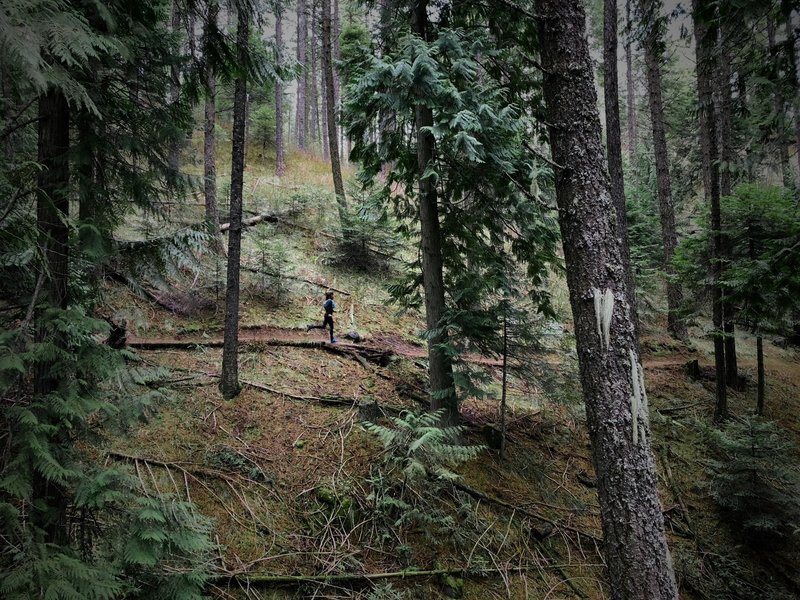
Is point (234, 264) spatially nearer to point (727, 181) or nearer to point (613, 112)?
point (613, 112)

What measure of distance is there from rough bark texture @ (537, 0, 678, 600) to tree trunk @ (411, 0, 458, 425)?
3.13 metres

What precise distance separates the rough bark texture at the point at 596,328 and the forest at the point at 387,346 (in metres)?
0.02

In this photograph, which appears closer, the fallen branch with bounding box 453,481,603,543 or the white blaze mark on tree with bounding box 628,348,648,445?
the white blaze mark on tree with bounding box 628,348,648,445

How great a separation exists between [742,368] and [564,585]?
42.6 feet

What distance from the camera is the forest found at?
128 inches

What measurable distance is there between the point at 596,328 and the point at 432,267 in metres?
3.77

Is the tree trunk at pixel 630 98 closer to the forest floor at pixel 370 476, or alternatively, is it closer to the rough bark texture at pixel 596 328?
the forest floor at pixel 370 476

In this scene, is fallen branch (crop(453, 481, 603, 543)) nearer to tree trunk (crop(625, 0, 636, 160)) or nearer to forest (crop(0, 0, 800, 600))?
forest (crop(0, 0, 800, 600))

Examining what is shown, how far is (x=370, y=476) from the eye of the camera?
624cm

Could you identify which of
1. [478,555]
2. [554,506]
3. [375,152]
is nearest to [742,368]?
[554,506]

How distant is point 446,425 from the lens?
7469mm

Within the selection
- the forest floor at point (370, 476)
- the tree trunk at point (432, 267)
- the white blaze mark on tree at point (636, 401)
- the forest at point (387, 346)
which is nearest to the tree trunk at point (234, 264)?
the forest at point (387, 346)

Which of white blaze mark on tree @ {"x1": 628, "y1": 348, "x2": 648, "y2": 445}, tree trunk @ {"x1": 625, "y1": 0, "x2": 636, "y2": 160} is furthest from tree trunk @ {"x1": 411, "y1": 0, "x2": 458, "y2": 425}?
tree trunk @ {"x1": 625, "y1": 0, "x2": 636, "y2": 160}

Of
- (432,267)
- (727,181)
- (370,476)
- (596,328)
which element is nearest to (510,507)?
(370,476)
